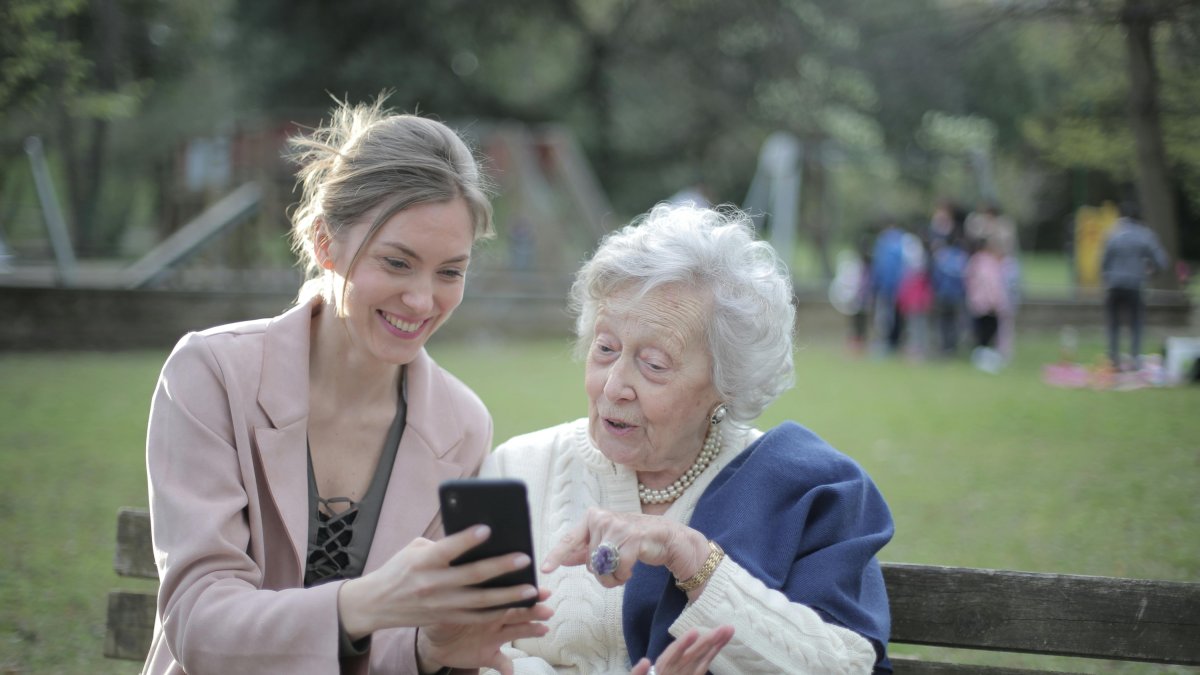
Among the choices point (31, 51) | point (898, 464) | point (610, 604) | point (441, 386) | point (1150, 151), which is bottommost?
point (898, 464)

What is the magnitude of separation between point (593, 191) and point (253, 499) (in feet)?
66.8

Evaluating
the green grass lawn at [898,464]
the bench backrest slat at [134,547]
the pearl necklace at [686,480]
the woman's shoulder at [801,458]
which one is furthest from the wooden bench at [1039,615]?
the bench backrest slat at [134,547]

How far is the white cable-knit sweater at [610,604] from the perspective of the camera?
263 cm

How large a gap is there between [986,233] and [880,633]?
15379mm

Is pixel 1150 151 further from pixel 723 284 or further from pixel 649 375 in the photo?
pixel 649 375

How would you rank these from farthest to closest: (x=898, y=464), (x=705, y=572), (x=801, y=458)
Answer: (x=898, y=464)
(x=801, y=458)
(x=705, y=572)

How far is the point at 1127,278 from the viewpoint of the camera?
560 inches

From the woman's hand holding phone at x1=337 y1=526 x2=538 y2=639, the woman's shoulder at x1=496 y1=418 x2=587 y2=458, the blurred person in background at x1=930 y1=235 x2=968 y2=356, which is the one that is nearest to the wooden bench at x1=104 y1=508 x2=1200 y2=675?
the woman's shoulder at x1=496 y1=418 x2=587 y2=458

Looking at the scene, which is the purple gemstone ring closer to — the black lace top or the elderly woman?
the elderly woman

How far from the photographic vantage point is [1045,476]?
28.7 feet

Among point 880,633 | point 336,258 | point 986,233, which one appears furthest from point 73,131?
point 880,633

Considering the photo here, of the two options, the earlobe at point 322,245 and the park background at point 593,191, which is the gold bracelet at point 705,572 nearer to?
the earlobe at point 322,245

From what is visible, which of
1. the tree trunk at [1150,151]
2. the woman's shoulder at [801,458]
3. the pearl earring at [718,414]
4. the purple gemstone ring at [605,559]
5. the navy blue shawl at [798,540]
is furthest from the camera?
the tree trunk at [1150,151]

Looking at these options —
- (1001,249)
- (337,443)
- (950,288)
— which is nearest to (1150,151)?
(1001,249)
